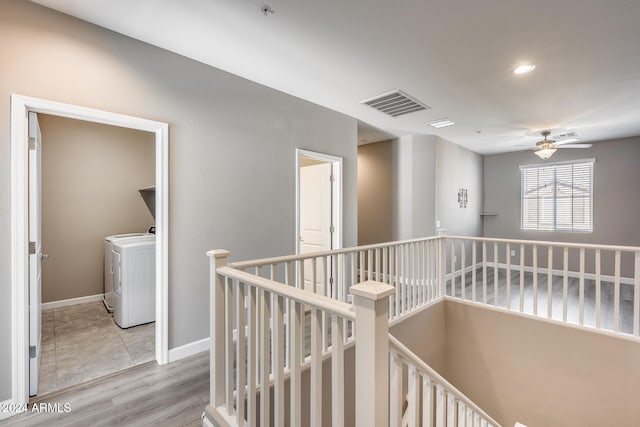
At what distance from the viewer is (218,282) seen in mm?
1694

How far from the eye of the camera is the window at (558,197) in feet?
19.0

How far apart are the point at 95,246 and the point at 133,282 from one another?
4.77ft

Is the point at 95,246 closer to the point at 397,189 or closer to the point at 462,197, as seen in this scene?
the point at 397,189

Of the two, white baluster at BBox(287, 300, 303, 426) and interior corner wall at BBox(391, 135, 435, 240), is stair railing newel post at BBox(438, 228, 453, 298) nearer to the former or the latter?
interior corner wall at BBox(391, 135, 435, 240)

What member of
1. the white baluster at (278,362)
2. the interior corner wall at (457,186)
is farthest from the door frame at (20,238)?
the interior corner wall at (457,186)

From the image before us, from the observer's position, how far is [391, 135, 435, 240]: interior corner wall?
524 cm

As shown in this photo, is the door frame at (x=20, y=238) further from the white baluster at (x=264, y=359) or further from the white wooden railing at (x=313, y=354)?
the white baluster at (x=264, y=359)

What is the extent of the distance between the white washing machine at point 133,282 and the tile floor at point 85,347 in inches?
4.8

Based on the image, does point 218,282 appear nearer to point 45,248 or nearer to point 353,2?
point 353,2

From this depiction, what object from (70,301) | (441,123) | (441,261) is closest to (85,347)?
(70,301)

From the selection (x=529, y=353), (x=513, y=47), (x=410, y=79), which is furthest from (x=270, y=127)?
(x=529, y=353)

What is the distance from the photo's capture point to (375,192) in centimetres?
588

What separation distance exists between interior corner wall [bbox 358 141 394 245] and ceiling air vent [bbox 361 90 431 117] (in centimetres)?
183

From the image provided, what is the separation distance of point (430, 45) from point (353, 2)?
0.82 metres
